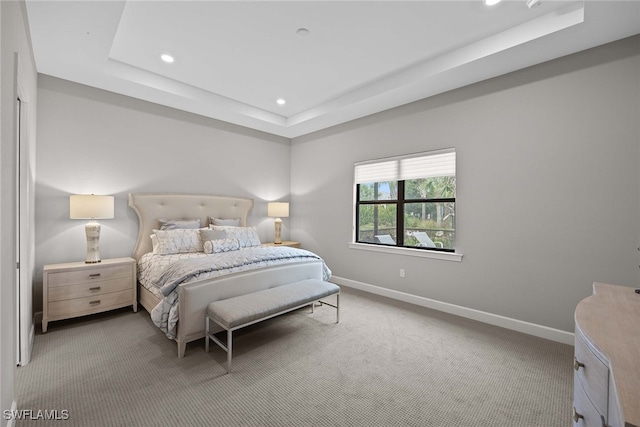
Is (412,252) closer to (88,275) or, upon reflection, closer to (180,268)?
(180,268)

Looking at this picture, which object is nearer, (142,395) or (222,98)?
(142,395)

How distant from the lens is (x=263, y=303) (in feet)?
7.99

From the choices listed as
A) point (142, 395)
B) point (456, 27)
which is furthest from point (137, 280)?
point (456, 27)

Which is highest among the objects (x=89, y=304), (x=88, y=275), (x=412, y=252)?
(x=412, y=252)

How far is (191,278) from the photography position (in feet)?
8.04

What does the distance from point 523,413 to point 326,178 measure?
3.82 m

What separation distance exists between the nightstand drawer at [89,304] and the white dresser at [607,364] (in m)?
3.89

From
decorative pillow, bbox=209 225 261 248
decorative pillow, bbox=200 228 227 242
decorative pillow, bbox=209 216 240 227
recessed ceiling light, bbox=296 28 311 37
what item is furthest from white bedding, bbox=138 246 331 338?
recessed ceiling light, bbox=296 28 311 37

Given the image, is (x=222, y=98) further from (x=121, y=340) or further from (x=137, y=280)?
(x=121, y=340)

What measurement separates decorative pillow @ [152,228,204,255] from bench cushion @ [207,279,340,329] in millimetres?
1384

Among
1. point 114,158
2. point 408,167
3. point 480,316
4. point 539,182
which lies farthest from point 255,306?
point 539,182

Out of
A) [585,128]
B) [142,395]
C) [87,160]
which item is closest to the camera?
[142,395]

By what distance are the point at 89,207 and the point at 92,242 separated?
397 mm

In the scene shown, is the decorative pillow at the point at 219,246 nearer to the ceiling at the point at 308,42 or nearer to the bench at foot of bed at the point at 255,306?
the bench at foot of bed at the point at 255,306
